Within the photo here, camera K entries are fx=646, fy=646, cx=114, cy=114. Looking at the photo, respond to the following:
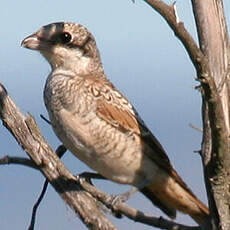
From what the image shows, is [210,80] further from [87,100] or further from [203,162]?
[87,100]

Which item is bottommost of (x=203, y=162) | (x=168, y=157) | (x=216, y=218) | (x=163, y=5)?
(x=168, y=157)

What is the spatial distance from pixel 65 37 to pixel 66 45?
0.07 meters

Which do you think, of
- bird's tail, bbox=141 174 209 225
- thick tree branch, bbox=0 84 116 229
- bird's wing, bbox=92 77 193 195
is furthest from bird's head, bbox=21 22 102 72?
thick tree branch, bbox=0 84 116 229

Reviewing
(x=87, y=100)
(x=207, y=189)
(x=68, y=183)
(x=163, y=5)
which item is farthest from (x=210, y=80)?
(x=87, y=100)

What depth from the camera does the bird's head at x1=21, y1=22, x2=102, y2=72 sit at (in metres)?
4.05

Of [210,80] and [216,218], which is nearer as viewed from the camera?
[210,80]

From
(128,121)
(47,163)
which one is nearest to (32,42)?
(128,121)

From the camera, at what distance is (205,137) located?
2777 mm

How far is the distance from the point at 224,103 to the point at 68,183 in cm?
77

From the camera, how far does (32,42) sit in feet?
13.2

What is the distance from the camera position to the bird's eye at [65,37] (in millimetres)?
4097

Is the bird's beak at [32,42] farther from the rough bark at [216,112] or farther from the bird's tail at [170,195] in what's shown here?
the rough bark at [216,112]

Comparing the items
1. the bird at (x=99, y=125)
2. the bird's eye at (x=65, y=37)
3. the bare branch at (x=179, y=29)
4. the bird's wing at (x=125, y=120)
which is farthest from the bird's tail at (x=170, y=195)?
the bare branch at (x=179, y=29)

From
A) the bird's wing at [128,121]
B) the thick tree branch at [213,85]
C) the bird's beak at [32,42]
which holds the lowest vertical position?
the bird's wing at [128,121]
